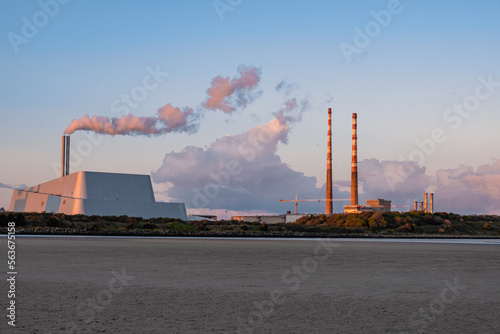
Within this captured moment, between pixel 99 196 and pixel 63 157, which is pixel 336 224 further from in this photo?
pixel 63 157

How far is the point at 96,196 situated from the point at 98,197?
316 mm

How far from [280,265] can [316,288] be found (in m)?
5.28

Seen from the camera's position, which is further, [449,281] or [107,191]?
[107,191]

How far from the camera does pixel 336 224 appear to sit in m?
77.5

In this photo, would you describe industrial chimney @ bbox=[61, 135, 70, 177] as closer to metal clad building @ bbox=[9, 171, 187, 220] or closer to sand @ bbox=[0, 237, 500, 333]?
metal clad building @ bbox=[9, 171, 187, 220]

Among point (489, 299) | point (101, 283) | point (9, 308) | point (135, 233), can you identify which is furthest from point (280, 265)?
point (135, 233)

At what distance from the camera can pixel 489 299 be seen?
9461 mm

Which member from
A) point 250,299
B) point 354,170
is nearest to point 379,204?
point 354,170

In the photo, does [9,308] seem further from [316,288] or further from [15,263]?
[15,263]

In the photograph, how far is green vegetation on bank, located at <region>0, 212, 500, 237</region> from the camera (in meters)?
62.5

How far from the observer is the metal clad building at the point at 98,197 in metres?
81.7

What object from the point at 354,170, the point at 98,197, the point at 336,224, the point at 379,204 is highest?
the point at 354,170

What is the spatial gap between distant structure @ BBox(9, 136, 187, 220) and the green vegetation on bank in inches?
227

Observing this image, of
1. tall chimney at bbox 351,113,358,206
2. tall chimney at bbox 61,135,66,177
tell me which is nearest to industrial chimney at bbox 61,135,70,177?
tall chimney at bbox 61,135,66,177
